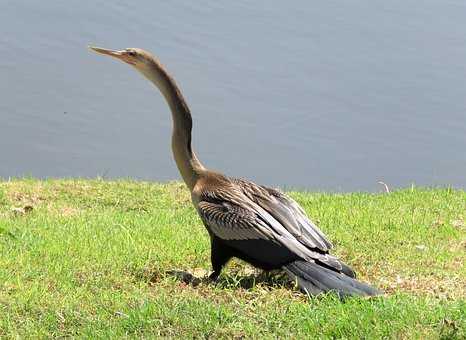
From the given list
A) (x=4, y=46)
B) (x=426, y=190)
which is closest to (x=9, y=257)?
(x=426, y=190)

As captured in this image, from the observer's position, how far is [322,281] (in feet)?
19.6

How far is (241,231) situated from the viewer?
20.5ft

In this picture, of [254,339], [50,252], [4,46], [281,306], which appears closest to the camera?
[254,339]

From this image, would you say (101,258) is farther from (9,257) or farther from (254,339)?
(254,339)

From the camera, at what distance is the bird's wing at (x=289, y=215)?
249 inches

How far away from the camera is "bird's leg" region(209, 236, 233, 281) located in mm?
6348

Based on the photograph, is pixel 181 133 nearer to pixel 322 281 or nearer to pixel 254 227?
pixel 254 227

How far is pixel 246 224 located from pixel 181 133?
85cm

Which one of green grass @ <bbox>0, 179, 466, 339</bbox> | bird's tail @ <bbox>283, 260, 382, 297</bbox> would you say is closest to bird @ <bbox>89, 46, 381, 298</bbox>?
bird's tail @ <bbox>283, 260, 382, 297</bbox>

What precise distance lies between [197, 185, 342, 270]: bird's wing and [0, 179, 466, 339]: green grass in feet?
0.83

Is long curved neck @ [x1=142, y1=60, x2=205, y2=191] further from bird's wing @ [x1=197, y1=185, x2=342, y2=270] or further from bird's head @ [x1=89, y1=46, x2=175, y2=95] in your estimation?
bird's wing @ [x1=197, y1=185, x2=342, y2=270]

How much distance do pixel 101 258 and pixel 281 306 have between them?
1350 mm

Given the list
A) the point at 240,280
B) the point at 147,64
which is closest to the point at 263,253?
the point at 240,280

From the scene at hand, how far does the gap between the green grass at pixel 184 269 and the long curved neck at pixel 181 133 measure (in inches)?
20.6
